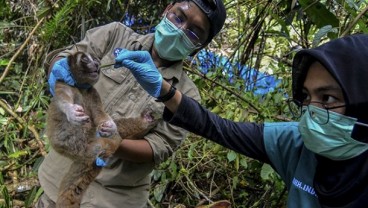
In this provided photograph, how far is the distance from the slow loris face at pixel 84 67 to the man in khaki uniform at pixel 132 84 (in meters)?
0.20

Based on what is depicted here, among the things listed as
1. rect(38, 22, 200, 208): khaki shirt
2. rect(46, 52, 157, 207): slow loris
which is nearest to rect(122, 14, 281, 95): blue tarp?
rect(38, 22, 200, 208): khaki shirt

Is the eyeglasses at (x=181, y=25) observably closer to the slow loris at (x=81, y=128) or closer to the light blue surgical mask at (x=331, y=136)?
the slow loris at (x=81, y=128)

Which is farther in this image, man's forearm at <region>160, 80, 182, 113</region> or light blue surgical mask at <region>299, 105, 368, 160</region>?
man's forearm at <region>160, 80, 182, 113</region>

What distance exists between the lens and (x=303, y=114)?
7.16 ft

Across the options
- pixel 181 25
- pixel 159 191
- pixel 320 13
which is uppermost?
pixel 320 13

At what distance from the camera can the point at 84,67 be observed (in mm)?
2426

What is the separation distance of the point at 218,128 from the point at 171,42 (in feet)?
2.06

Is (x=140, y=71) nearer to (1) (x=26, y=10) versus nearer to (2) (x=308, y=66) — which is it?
(2) (x=308, y=66)

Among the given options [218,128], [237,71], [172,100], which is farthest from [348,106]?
[237,71]

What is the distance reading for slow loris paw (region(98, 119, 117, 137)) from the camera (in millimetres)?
2377

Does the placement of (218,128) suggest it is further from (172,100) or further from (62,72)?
(62,72)

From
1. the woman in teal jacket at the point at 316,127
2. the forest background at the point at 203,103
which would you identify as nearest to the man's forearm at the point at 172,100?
the woman in teal jacket at the point at 316,127

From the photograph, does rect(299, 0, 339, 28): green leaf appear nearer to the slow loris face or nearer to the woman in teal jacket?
the woman in teal jacket

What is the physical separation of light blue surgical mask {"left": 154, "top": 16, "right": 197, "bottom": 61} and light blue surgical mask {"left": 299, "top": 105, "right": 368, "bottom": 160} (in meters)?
0.87
